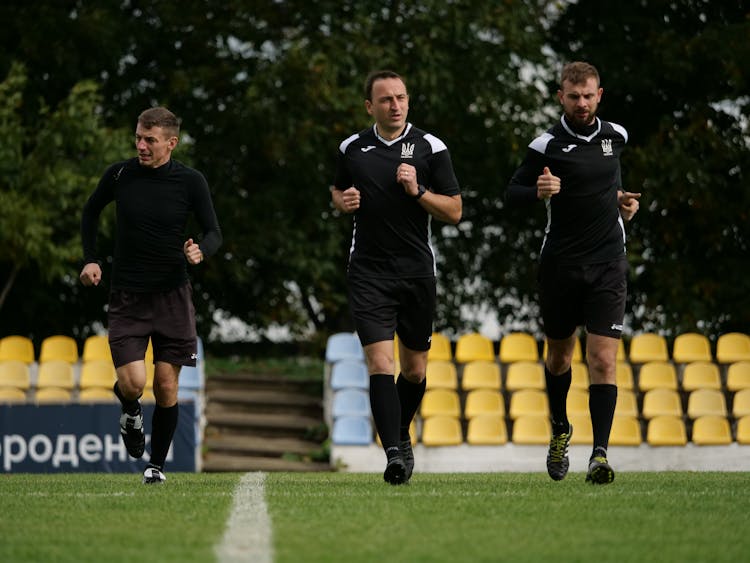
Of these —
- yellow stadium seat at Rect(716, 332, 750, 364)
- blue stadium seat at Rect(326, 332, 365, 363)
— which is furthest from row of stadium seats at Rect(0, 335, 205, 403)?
yellow stadium seat at Rect(716, 332, 750, 364)

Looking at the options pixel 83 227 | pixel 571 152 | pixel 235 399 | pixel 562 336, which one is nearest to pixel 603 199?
pixel 571 152

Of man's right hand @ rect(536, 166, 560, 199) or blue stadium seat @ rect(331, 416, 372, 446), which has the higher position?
man's right hand @ rect(536, 166, 560, 199)

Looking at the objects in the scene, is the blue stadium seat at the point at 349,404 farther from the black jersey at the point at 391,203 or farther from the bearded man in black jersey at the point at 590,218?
the black jersey at the point at 391,203

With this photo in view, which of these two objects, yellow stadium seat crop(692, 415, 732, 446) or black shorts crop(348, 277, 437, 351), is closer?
black shorts crop(348, 277, 437, 351)

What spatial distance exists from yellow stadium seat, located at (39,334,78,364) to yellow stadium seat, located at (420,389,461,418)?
4.35 meters

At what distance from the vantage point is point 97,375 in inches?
657

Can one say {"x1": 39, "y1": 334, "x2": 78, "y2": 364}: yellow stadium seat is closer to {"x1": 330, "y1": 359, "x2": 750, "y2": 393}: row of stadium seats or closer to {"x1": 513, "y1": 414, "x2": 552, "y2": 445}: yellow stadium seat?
{"x1": 330, "y1": 359, "x2": 750, "y2": 393}: row of stadium seats

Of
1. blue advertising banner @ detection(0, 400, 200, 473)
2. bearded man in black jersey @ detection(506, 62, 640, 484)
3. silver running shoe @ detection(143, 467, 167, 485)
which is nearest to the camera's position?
bearded man in black jersey @ detection(506, 62, 640, 484)

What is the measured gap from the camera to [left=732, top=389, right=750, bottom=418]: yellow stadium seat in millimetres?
16906

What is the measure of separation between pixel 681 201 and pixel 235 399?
7.14m

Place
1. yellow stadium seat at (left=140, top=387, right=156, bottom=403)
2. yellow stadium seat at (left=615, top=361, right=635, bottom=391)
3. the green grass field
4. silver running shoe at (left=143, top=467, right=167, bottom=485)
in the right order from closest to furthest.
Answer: the green grass field
silver running shoe at (left=143, top=467, right=167, bottom=485)
yellow stadium seat at (left=140, top=387, right=156, bottom=403)
yellow stadium seat at (left=615, top=361, right=635, bottom=391)

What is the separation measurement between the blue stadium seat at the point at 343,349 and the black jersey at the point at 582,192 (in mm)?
9581

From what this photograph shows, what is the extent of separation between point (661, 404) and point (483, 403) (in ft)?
7.18

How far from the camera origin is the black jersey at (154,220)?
26.1ft
